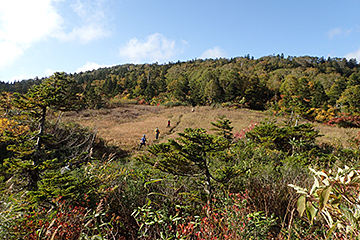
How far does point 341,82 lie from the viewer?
127ft

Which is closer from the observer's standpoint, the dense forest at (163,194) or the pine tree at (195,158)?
the dense forest at (163,194)

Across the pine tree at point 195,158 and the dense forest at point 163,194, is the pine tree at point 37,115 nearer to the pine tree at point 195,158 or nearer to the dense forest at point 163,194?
the dense forest at point 163,194

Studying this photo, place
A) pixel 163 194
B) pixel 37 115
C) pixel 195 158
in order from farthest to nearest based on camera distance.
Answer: pixel 37 115 < pixel 195 158 < pixel 163 194

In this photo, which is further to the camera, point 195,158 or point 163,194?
point 195,158

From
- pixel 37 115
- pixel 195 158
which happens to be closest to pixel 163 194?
pixel 195 158

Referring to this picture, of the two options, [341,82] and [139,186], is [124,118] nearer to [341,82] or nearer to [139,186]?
[139,186]

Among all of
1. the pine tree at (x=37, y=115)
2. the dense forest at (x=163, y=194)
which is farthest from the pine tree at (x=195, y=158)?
the pine tree at (x=37, y=115)

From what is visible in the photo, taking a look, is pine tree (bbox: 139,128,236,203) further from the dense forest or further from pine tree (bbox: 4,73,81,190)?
pine tree (bbox: 4,73,81,190)

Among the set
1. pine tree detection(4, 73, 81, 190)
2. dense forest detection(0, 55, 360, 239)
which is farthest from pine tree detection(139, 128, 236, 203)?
pine tree detection(4, 73, 81, 190)

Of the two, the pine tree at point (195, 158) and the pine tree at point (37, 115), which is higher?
the pine tree at point (37, 115)

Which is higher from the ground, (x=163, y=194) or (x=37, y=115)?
(x=37, y=115)

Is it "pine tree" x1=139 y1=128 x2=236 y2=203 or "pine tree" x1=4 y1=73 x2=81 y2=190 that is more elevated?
Answer: "pine tree" x1=4 y1=73 x2=81 y2=190

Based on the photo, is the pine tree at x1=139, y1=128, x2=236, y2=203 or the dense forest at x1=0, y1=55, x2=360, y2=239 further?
the pine tree at x1=139, y1=128, x2=236, y2=203

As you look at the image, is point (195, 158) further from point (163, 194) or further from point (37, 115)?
point (37, 115)
